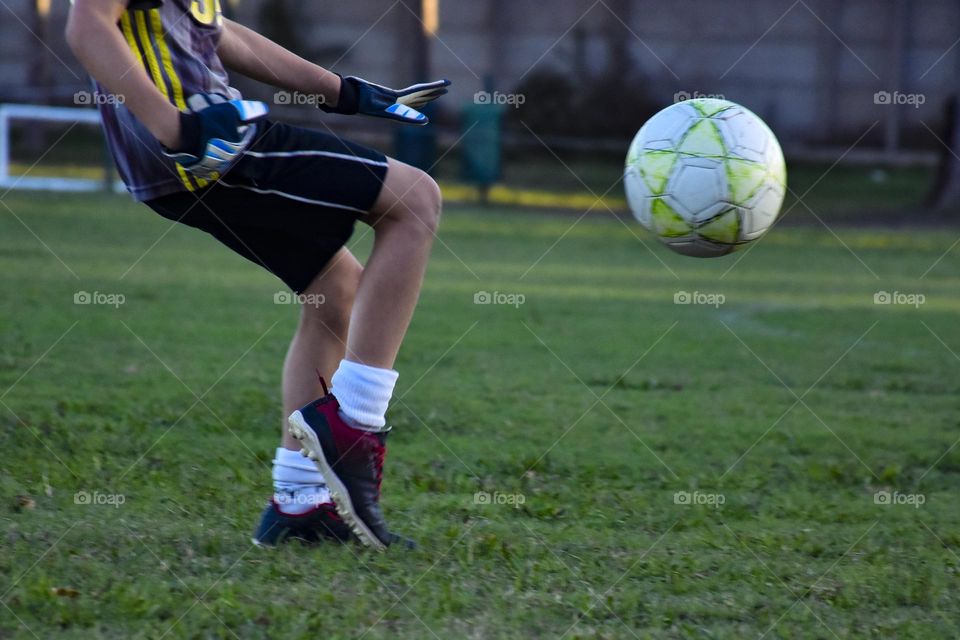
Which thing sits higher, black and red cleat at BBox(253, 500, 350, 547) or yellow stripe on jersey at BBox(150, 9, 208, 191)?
yellow stripe on jersey at BBox(150, 9, 208, 191)

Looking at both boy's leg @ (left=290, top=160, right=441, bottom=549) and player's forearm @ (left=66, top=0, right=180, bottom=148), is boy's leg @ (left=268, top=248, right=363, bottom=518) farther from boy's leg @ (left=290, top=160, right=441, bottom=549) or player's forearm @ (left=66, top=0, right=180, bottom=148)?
player's forearm @ (left=66, top=0, right=180, bottom=148)

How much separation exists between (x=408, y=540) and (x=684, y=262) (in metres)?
9.40

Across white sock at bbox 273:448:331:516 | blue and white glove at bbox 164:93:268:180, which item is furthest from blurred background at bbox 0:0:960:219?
blue and white glove at bbox 164:93:268:180

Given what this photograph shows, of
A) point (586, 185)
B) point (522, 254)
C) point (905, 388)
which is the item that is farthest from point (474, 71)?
point (905, 388)

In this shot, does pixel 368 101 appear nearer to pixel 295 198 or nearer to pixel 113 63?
pixel 295 198

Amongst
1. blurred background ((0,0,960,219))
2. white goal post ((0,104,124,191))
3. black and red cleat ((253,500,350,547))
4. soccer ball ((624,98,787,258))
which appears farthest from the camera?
blurred background ((0,0,960,219))

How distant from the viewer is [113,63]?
263cm

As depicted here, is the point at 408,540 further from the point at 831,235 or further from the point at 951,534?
the point at 831,235

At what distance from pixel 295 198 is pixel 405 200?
28 cm

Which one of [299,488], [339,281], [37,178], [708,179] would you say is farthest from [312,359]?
[37,178]

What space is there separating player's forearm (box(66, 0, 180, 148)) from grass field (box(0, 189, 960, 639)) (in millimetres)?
1084

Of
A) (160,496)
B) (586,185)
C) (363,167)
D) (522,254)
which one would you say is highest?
(363,167)

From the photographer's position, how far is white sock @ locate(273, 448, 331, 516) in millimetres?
3219

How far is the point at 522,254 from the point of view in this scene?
12492mm
